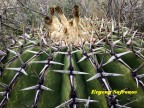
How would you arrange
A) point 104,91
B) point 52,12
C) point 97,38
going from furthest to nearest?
1. point 52,12
2. point 97,38
3. point 104,91

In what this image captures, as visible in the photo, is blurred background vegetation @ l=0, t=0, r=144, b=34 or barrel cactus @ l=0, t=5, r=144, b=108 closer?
barrel cactus @ l=0, t=5, r=144, b=108

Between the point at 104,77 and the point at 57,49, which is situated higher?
the point at 57,49

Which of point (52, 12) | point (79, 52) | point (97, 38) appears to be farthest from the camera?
point (52, 12)

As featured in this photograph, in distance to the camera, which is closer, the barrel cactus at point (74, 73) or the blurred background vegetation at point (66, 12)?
the barrel cactus at point (74, 73)

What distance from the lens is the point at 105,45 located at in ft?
6.75

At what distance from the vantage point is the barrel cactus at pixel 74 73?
1.82 metres

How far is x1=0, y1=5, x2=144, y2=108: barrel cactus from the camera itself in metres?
1.82

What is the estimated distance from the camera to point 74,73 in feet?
5.98

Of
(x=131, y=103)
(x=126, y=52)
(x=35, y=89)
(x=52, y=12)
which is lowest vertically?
(x=131, y=103)

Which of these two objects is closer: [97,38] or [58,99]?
[58,99]

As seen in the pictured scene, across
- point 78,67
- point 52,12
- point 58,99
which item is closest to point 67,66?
point 78,67

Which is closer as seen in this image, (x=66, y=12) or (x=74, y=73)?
(x=74, y=73)

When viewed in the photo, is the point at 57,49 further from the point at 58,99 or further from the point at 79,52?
the point at 58,99

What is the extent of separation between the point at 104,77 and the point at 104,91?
0.08 meters
